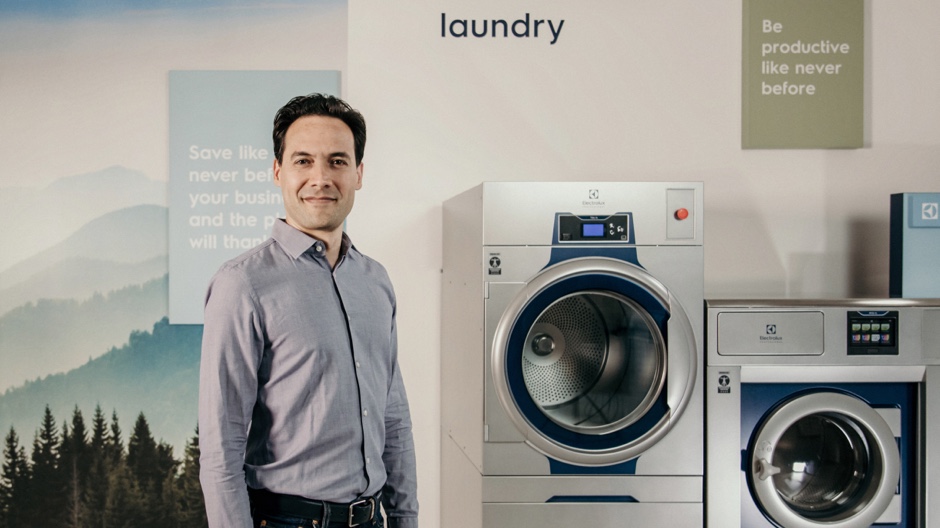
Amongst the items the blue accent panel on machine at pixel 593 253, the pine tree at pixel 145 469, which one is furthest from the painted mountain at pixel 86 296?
the blue accent panel on machine at pixel 593 253

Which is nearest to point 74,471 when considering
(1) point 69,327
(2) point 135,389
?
Result: (2) point 135,389

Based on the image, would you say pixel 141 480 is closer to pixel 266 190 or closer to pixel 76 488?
pixel 76 488

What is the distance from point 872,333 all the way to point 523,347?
1114 millimetres

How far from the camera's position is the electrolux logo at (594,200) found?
2266 millimetres

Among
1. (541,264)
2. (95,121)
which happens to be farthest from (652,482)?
(95,121)

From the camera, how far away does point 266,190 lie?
2896mm

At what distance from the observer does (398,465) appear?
190 centimetres

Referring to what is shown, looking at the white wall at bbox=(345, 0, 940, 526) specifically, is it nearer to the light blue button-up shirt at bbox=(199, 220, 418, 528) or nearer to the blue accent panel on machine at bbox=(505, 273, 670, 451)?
the blue accent panel on machine at bbox=(505, 273, 670, 451)

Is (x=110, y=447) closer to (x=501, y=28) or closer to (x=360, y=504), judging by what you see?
(x=360, y=504)

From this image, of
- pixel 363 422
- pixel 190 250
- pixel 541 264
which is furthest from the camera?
pixel 190 250

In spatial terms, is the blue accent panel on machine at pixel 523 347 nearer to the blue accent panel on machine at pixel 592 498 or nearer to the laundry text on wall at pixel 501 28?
the blue accent panel on machine at pixel 592 498

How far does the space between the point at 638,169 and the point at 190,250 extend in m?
1.74

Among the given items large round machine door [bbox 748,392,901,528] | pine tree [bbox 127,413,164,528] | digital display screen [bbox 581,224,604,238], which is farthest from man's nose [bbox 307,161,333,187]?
pine tree [bbox 127,413,164,528]

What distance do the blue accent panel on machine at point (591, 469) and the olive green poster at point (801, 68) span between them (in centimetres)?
141
